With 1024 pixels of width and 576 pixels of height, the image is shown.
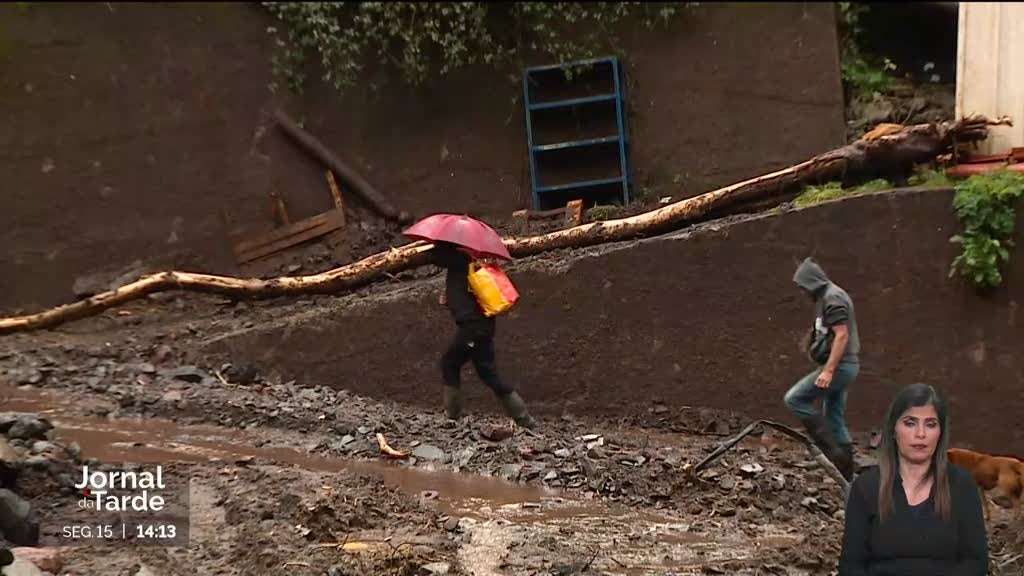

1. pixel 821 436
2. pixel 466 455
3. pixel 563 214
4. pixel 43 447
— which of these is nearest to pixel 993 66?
pixel 821 436

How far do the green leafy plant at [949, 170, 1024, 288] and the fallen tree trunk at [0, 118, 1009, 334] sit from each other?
371 mm

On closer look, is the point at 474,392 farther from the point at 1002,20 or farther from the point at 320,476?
the point at 1002,20

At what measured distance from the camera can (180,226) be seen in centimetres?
668

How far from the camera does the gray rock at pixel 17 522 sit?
3.64 meters

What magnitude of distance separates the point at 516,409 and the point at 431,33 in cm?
385

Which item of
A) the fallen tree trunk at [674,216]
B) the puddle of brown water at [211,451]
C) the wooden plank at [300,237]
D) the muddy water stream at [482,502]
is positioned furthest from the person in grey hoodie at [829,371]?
the wooden plank at [300,237]

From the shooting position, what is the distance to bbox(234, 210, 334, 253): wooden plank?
6.53 meters

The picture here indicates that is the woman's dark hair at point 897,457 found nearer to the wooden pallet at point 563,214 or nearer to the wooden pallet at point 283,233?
the wooden pallet at point 563,214

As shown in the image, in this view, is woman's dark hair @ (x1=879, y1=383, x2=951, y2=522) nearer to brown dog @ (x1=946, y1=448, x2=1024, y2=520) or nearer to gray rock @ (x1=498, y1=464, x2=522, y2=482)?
brown dog @ (x1=946, y1=448, x2=1024, y2=520)

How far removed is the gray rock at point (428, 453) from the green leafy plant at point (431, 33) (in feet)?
10.1

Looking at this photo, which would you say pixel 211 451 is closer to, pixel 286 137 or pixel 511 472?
pixel 511 472

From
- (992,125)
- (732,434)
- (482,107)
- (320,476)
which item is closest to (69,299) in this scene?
(320,476)

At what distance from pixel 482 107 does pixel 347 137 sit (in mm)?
1033

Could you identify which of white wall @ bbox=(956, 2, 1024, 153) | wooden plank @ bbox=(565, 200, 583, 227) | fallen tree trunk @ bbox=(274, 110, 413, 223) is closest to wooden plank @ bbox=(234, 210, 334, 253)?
fallen tree trunk @ bbox=(274, 110, 413, 223)
